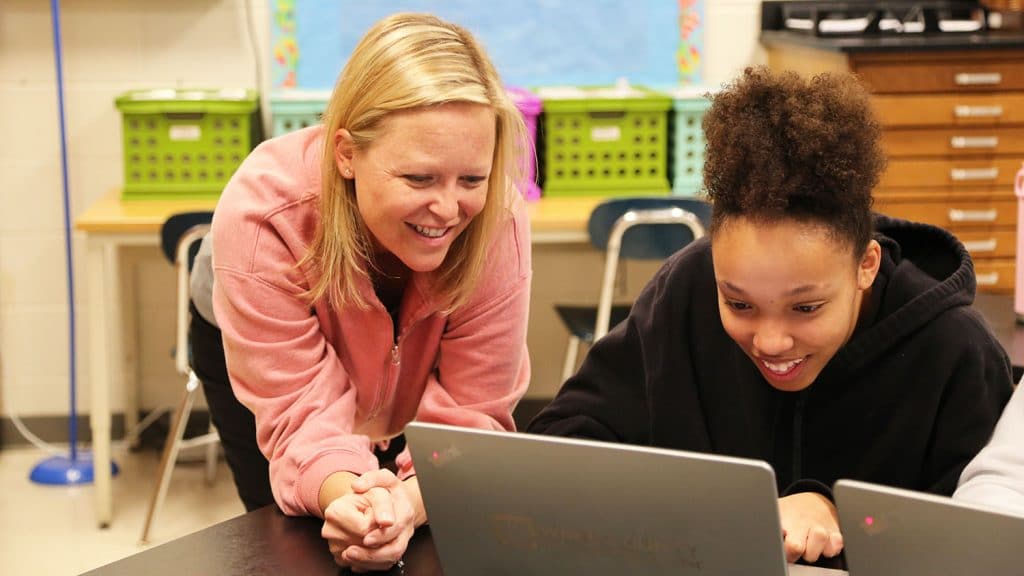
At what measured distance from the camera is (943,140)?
321cm

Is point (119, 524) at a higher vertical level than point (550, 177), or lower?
lower

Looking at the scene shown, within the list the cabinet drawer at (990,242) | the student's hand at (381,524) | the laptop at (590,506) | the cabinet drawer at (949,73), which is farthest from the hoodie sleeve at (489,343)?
the cabinet drawer at (990,242)

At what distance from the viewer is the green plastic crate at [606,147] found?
326cm

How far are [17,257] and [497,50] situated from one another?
1534mm

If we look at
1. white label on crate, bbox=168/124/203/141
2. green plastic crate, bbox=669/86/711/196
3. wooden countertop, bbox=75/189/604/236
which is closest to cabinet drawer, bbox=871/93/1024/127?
green plastic crate, bbox=669/86/711/196

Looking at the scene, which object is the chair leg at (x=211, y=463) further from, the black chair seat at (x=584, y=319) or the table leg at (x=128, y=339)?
the black chair seat at (x=584, y=319)

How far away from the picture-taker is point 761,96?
3.91 feet

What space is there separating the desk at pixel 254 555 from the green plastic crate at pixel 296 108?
2129 millimetres

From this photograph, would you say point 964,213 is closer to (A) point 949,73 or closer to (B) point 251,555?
(A) point 949,73

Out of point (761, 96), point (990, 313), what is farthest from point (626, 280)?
point (761, 96)

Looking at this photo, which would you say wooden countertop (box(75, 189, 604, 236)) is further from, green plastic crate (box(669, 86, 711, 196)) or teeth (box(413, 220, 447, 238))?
teeth (box(413, 220, 447, 238))

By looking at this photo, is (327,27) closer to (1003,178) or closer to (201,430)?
(201,430)

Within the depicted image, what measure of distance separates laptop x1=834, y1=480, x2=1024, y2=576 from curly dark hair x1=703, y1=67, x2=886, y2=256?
0.39m

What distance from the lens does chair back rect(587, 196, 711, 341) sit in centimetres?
285
